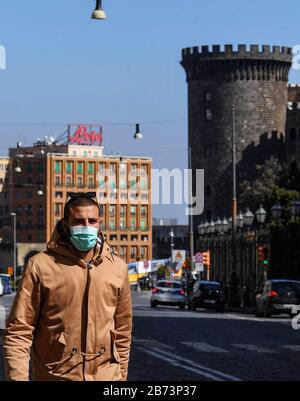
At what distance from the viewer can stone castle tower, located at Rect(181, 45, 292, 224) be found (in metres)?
162

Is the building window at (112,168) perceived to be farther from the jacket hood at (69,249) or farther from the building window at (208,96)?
the jacket hood at (69,249)

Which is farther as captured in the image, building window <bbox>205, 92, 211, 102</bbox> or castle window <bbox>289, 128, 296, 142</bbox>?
castle window <bbox>289, 128, 296, 142</bbox>

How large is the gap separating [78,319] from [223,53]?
158030 millimetres

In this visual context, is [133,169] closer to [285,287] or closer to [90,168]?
[90,168]

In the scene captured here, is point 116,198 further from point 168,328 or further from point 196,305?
point 168,328

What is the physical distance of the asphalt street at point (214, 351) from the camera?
20375 mm

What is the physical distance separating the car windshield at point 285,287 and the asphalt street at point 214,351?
5.41 m

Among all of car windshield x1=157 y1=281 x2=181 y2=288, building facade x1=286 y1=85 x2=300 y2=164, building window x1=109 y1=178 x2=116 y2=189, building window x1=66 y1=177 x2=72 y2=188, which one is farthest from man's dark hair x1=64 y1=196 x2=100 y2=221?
building window x1=66 y1=177 x2=72 y2=188

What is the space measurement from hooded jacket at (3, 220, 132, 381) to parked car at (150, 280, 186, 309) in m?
57.1

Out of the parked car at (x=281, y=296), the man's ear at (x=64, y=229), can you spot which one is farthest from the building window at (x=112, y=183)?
the man's ear at (x=64, y=229)

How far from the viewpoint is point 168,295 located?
2616 inches

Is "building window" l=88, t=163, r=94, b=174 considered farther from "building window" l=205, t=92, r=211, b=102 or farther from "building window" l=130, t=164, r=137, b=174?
"building window" l=205, t=92, r=211, b=102

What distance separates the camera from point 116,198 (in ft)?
655

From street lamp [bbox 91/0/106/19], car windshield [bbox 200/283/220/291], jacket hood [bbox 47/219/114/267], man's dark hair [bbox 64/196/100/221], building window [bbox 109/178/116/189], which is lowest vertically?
car windshield [bbox 200/283/220/291]
